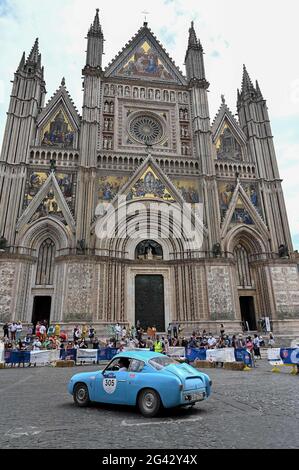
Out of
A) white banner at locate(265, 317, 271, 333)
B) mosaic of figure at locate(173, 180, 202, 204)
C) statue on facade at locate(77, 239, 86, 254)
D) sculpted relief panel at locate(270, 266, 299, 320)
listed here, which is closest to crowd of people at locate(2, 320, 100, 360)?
statue on facade at locate(77, 239, 86, 254)

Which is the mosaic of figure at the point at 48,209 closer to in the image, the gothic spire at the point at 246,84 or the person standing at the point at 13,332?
the person standing at the point at 13,332

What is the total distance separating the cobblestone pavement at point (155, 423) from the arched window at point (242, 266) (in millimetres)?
17254

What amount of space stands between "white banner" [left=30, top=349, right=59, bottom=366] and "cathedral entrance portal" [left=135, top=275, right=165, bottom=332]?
8201 millimetres

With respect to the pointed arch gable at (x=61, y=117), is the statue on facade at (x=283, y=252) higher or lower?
lower

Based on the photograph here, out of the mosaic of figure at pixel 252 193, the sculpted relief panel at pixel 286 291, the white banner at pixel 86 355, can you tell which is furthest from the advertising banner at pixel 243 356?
the mosaic of figure at pixel 252 193

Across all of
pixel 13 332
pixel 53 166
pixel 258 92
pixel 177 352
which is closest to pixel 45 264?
pixel 13 332

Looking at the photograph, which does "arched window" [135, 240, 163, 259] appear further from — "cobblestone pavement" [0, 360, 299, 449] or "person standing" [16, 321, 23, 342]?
"cobblestone pavement" [0, 360, 299, 449]

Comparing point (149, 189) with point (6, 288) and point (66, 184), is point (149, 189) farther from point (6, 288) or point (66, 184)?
point (6, 288)

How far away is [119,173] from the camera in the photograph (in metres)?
25.2

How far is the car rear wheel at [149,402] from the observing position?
5.45m

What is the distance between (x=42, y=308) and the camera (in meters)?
22.3

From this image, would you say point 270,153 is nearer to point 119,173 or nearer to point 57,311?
point 119,173

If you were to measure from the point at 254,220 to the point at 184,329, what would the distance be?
10.3m
